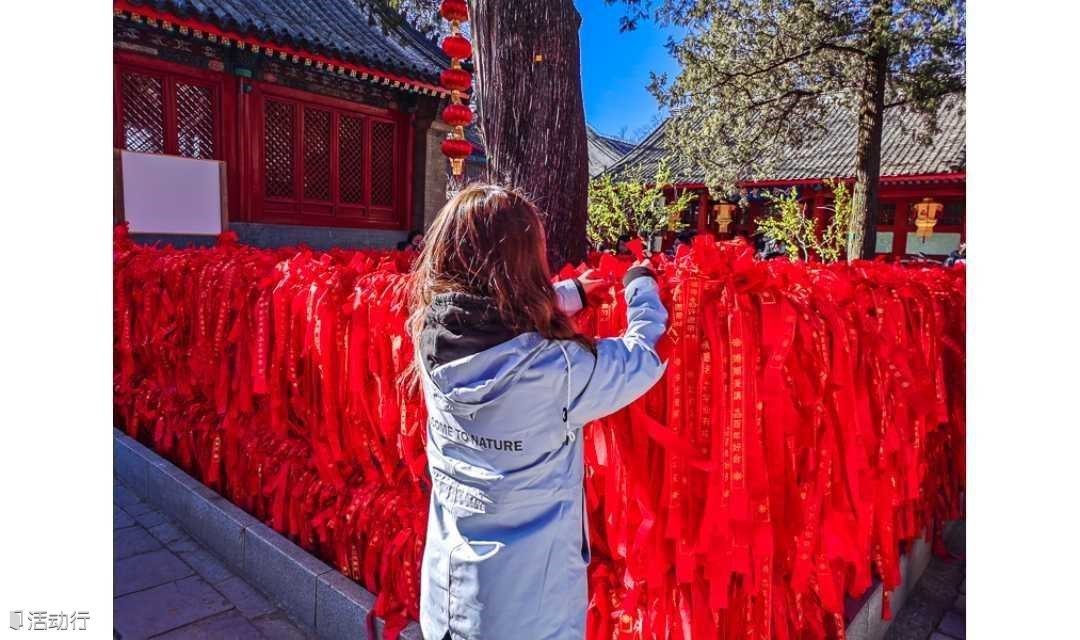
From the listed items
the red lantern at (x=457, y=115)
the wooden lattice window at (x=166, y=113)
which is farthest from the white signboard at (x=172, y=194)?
the red lantern at (x=457, y=115)

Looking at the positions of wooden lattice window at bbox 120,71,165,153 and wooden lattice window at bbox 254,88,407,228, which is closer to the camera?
wooden lattice window at bbox 120,71,165,153

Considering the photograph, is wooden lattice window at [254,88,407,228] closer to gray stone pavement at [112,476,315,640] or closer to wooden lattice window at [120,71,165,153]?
wooden lattice window at [120,71,165,153]

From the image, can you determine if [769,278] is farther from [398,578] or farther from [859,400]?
[398,578]

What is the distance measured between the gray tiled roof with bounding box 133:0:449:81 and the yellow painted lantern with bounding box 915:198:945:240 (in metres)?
13.1

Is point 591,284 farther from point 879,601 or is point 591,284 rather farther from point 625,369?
point 879,601

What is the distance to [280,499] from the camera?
300 cm

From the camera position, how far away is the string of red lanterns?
11.0 ft

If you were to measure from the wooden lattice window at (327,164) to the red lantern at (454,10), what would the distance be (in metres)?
6.65

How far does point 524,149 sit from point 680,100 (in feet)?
35.3

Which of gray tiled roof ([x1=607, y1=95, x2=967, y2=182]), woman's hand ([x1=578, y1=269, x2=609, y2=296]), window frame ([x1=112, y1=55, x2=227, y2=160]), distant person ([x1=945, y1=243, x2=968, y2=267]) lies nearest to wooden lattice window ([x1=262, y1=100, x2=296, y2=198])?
window frame ([x1=112, y1=55, x2=227, y2=160])

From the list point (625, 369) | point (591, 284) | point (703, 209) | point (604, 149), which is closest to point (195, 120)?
point (591, 284)

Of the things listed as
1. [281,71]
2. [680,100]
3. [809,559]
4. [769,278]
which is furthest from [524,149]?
[680,100]

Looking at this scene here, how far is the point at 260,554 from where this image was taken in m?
2.96

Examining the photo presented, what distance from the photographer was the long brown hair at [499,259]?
141 centimetres
